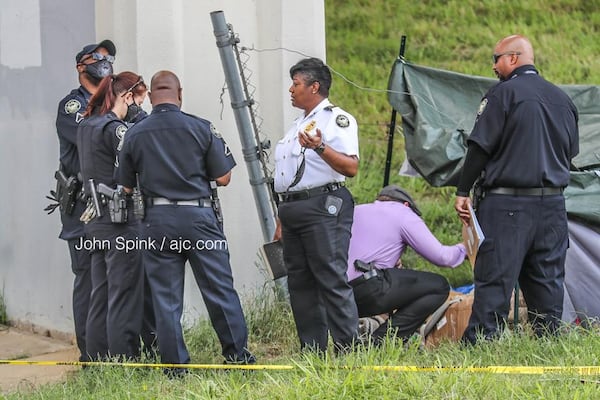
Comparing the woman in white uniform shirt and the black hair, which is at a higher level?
the black hair

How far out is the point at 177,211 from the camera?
20.9ft

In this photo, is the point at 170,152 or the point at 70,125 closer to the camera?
the point at 170,152

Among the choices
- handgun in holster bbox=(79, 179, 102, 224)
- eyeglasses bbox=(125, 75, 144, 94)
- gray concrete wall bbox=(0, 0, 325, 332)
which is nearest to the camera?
handgun in holster bbox=(79, 179, 102, 224)

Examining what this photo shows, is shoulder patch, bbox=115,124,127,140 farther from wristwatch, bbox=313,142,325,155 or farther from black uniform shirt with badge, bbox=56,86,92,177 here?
wristwatch, bbox=313,142,325,155

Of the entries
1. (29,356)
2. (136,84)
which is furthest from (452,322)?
(29,356)

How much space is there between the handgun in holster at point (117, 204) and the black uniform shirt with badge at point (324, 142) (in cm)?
93

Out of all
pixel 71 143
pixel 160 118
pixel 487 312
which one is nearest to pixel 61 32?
pixel 71 143

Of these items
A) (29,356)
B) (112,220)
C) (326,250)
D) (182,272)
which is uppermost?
(112,220)

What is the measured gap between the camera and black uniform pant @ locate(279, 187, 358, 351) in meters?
6.59

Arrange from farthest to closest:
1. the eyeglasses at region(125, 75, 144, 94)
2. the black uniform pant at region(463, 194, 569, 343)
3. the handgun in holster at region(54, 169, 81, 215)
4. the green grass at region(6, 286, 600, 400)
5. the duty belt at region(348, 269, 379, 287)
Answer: the handgun in holster at region(54, 169, 81, 215) < the duty belt at region(348, 269, 379, 287) < the eyeglasses at region(125, 75, 144, 94) < the black uniform pant at region(463, 194, 569, 343) < the green grass at region(6, 286, 600, 400)

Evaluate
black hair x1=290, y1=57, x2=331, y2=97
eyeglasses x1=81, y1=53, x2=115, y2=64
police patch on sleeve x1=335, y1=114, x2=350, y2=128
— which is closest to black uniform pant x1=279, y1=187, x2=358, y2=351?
police patch on sleeve x1=335, y1=114, x2=350, y2=128

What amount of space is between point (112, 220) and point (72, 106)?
976mm

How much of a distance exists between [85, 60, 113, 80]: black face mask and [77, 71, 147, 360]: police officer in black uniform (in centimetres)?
37

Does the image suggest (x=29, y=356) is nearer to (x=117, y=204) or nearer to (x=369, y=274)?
(x=117, y=204)
